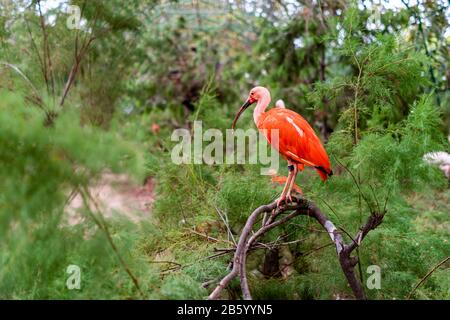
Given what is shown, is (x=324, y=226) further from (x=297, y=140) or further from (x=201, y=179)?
(x=201, y=179)

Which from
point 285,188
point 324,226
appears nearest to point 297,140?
point 285,188

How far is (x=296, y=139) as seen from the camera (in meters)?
2.96

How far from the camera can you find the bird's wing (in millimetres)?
2904

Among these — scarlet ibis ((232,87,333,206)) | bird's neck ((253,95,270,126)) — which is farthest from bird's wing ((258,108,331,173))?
bird's neck ((253,95,270,126))

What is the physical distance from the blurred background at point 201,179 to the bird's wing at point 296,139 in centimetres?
16

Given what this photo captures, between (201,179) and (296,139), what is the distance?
0.96m

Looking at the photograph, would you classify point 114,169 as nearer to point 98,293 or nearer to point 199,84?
point 98,293

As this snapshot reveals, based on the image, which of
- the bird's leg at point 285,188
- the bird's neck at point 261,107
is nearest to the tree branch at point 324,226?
the bird's leg at point 285,188

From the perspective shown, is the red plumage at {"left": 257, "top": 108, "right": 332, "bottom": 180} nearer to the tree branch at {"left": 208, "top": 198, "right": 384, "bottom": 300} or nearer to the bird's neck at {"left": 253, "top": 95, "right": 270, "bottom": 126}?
the bird's neck at {"left": 253, "top": 95, "right": 270, "bottom": 126}

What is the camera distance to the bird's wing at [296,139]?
9.53ft

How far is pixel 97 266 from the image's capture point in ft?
6.56

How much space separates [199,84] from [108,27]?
11.4ft
